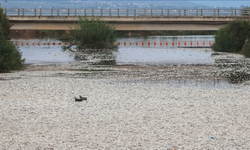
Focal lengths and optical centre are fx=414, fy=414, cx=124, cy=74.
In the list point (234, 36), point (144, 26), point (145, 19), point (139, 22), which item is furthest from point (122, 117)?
point (144, 26)

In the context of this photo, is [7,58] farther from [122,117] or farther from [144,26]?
[144,26]

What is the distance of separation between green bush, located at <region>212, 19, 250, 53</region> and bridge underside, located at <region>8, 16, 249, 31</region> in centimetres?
1321

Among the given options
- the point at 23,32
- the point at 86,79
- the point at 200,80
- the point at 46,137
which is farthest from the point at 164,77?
the point at 23,32

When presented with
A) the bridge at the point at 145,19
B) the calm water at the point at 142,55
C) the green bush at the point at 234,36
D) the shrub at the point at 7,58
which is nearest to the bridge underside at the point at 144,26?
the bridge at the point at 145,19

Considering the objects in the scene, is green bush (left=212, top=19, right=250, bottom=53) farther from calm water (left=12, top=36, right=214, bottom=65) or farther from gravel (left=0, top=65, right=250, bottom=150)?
gravel (left=0, top=65, right=250, bottom=150)

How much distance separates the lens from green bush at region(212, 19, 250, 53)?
42562 millimetres

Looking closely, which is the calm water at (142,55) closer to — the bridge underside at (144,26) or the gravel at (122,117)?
the bridge underside at (144,26)

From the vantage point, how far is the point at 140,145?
9.38 meters

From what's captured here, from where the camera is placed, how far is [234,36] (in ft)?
142

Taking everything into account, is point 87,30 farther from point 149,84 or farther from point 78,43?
point 149,84

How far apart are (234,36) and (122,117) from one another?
3356 centimetres

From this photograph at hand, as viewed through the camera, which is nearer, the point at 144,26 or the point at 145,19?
the point at 145,19

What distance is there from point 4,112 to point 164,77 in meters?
10.9

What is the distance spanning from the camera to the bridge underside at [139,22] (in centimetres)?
5916
